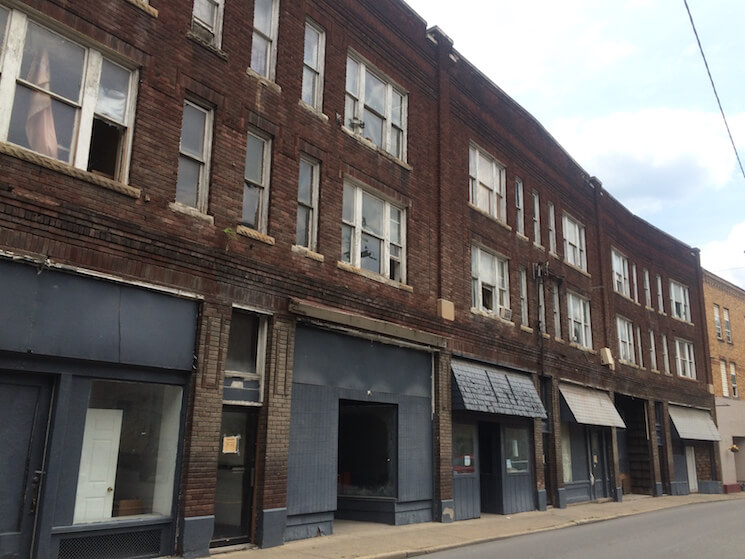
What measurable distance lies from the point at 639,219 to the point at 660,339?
5872 mm

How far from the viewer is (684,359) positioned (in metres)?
34.8

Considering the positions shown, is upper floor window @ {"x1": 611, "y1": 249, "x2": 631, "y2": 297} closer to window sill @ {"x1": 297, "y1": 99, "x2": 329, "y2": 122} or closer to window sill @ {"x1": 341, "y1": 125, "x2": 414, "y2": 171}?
window sill @ {"x1": 341, "y1": 125, "x2": 414, "y2": 171}

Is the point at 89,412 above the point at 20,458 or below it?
above

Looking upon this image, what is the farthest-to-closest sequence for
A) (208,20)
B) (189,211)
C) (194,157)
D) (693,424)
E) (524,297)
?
(693,424), (524,297), (208,20), (194,157), (189,211)

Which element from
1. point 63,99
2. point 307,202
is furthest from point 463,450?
point 63,99

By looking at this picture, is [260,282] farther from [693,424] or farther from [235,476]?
[693,424]

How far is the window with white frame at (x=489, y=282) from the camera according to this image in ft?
65.0

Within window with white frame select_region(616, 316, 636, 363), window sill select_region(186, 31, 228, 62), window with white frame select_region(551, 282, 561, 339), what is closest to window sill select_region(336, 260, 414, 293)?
window sill select_region(186, 31, 228, 62)

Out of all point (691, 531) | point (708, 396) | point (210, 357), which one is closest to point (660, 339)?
point (708, 396)

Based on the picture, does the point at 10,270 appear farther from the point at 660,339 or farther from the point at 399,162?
the point at 660,339

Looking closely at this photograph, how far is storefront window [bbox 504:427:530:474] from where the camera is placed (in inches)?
780

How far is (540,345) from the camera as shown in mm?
22188

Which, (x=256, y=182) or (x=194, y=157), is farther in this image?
(x=256, y=182)

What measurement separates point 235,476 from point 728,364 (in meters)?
36.0
